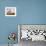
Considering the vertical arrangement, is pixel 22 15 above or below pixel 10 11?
below

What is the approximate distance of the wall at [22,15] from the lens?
11.8 feet

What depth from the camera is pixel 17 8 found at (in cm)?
360

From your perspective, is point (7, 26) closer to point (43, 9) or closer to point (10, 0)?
point (10, 0)

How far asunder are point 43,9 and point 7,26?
1.15 metres

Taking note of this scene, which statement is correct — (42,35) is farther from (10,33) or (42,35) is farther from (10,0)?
(10,0)

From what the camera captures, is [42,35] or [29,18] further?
[29,18]

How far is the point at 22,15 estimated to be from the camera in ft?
11.8

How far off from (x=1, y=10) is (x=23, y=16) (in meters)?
0.65

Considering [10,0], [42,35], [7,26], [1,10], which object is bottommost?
[42,35]

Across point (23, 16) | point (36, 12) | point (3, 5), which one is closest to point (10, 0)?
point (3, 5)

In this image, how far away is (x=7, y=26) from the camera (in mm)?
3586

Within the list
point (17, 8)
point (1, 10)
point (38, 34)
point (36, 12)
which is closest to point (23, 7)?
point (17, 8)

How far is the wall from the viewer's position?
3.58 m

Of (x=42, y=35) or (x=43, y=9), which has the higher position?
(x=43, y=9)
